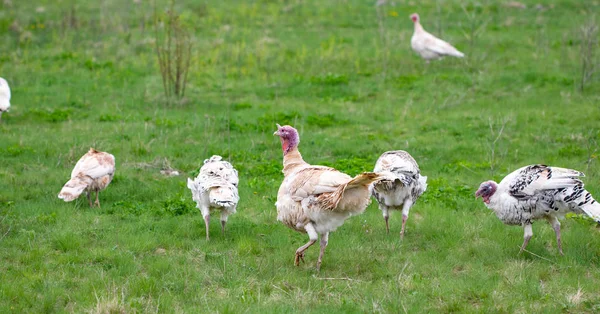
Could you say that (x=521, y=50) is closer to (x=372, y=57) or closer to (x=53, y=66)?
(x=372, y=57)

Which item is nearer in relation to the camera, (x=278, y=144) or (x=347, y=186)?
(x=347, y=186)

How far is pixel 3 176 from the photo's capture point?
10844 mm

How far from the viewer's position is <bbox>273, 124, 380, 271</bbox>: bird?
7391 millimetres

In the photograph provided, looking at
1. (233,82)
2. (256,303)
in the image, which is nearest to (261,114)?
(233,82)

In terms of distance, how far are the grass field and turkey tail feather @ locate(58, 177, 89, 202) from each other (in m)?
0.24

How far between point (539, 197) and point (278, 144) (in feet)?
19.4

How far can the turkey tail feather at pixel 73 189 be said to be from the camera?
376 inches

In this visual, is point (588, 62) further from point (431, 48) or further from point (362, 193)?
point (362, 193)

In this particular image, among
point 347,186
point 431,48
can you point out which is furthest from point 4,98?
point 431,48

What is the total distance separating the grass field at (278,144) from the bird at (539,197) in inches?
19.3

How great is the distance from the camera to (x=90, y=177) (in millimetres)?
9805

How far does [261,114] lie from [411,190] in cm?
615

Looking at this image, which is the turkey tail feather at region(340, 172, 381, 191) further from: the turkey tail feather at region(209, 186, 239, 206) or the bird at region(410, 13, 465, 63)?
the bird at region(410, 13, 465, 63)

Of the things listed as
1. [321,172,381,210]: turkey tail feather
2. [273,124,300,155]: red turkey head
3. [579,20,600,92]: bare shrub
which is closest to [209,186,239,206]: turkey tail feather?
[273,124,300,155]: red turkey head
